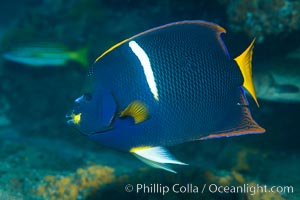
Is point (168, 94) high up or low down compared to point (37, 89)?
up

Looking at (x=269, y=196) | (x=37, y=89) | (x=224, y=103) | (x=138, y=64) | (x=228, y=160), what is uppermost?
(x=138, y=64)

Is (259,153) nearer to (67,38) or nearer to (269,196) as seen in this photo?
(269,196)

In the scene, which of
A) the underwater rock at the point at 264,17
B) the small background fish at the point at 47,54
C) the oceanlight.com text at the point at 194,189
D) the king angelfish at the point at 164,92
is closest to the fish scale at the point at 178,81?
the king angelfish at the point at 164,92

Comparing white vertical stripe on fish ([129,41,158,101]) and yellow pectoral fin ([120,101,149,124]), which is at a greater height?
white vertical stripe on fish ([129,41,158,101])

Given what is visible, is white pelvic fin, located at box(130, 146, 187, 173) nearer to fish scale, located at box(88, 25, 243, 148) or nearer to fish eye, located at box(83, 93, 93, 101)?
fish scale, located at box(88, 25, 243, 148)

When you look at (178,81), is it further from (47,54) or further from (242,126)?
(47,54)

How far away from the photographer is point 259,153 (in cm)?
488

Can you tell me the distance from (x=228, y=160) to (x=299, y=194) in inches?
72.1

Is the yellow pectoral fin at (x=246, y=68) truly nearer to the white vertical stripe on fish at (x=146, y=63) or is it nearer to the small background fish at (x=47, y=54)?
the white vertical stripe on fish at (x=146, y=63)

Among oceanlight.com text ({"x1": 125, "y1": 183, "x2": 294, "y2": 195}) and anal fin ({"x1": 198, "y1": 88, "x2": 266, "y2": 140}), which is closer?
anal fin ({"x1": 198, "y1": 88, "x2": 266, "y2": 140})

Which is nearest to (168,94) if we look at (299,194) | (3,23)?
(299,194)

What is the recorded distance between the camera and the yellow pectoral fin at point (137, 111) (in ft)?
4.22

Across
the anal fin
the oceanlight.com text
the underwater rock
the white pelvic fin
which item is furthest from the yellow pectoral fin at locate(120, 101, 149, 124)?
the underwater rock

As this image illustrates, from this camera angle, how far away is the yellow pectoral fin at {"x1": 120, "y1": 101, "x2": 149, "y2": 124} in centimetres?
129
